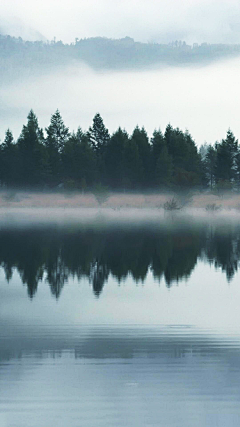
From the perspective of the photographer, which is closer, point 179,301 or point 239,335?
point 239,335

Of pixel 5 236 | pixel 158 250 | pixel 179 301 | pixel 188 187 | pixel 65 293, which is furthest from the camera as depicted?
pixel 188 187

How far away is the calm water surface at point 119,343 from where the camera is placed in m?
7.16

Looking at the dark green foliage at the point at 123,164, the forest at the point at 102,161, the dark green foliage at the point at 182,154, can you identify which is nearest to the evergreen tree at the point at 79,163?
the forest at the point at 102,161

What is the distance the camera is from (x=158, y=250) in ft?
81.5

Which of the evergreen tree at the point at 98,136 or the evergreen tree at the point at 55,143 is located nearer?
the evergreen tree at the point at 55,143

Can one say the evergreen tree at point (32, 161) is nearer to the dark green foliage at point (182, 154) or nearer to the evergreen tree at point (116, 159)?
the evergreen tree at point (116, 159)

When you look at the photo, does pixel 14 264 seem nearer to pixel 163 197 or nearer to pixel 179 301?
pixel 179 301

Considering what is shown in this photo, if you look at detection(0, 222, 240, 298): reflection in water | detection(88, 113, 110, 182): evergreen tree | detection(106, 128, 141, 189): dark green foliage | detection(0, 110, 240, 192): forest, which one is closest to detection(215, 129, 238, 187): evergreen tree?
detection(0, 110, 240, 192): forest

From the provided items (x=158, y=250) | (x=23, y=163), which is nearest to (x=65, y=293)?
(x=158, y=250)

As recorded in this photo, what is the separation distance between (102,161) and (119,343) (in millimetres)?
84419

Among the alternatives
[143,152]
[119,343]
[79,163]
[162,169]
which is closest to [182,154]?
[143,152]

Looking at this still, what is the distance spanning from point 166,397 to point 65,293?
25.4 ft

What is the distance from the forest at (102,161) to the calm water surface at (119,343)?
6568 cm

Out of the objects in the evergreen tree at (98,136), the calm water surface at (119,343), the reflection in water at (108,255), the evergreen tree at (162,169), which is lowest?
the reflection in water at (108,255)
